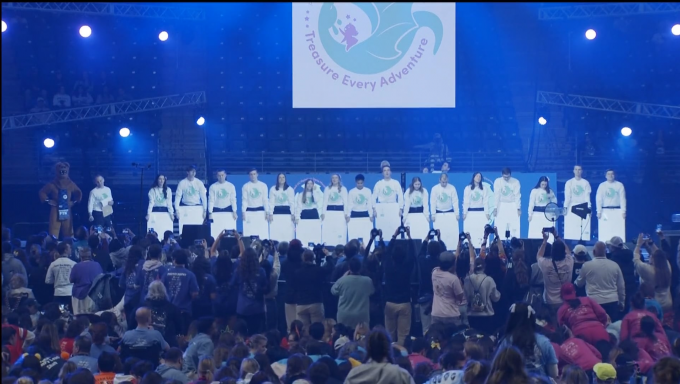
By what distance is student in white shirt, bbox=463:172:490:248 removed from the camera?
58.7 feet

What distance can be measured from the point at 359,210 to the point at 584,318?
904cm

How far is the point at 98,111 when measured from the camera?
73.5 ft

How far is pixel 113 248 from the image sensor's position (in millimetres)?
12258

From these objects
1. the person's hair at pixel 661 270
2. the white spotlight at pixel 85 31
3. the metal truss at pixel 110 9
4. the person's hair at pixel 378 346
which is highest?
the metal truss at pixel 110 9

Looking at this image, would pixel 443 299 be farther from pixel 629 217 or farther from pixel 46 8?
pixel 46 8

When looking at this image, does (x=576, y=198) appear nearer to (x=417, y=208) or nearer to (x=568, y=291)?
(x=417, y=208)

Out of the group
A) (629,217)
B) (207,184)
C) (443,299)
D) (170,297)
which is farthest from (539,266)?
(207,184)

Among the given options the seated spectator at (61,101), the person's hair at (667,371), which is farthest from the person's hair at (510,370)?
the seated spectator at (61,101)

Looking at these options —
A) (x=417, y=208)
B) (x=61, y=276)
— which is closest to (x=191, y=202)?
(x=417, y=208)

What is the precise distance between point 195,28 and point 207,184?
15.5 ft

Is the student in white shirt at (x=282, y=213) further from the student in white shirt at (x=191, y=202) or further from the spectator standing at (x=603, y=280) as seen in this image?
the spectator standing at (x=603, y=280)

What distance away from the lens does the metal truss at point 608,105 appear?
22.2 metres

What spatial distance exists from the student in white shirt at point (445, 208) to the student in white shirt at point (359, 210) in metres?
1.32

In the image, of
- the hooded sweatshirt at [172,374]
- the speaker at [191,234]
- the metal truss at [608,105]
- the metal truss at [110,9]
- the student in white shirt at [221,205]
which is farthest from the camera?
the metal truss at [608,105]
